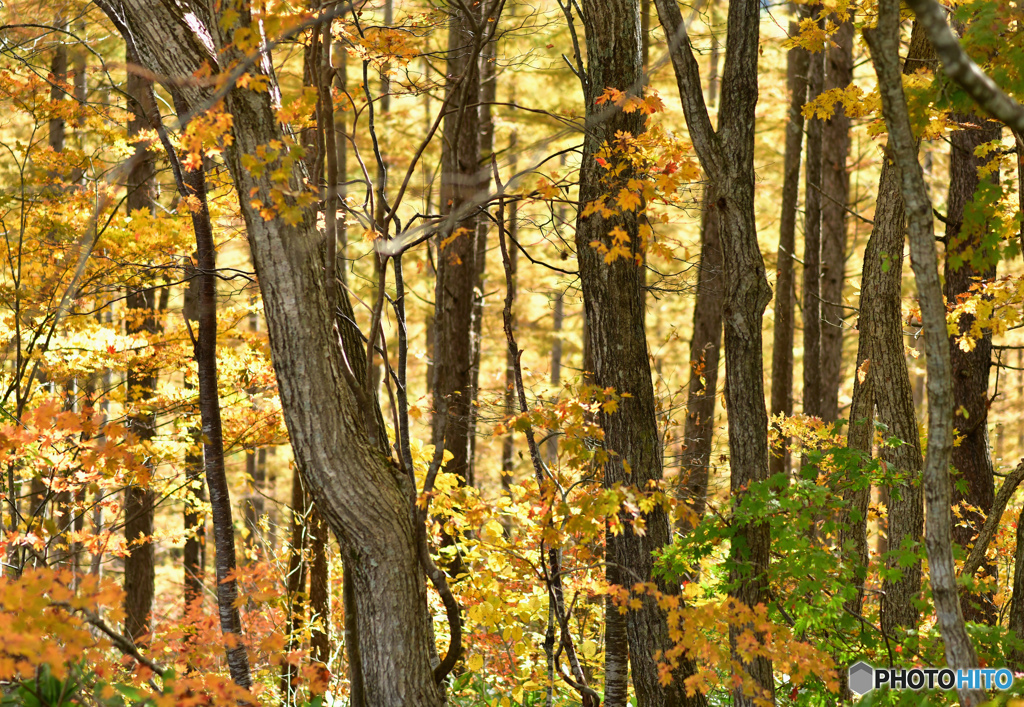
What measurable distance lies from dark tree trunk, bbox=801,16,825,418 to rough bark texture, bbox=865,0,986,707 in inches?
243

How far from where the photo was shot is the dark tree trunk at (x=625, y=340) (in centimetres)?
450

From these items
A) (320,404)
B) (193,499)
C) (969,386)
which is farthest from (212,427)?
(969,386)

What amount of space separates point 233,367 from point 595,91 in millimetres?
5103

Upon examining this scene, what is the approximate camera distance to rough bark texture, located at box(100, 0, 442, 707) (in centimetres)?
364

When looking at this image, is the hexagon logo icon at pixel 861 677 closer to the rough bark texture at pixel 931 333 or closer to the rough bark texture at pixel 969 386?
the rough bark texture at pixel 931 333

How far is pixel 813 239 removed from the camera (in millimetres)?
9469

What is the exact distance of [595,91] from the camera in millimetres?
4582

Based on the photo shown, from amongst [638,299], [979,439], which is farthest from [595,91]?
[979,439]

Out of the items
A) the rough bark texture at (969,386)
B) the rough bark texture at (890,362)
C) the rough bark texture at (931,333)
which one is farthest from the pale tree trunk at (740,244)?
the rough bark texture at (969,386)

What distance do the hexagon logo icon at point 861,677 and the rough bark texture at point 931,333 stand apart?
35.4 inches

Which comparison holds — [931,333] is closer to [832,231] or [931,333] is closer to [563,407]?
[563,407]

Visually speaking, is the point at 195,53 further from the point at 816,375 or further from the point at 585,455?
the point at 816,375

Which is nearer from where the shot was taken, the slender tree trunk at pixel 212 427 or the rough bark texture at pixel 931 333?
the rough bark texture at pixel 931 333

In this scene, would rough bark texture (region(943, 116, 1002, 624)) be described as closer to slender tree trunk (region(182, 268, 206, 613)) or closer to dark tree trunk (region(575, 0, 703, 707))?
dark tree trunk (region(575, 0, 703, 707))
